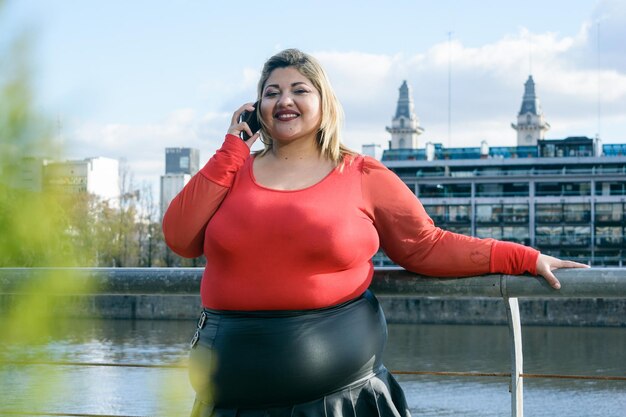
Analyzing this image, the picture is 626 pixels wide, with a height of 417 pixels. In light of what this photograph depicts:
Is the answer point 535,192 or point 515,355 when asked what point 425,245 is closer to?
point 515,355

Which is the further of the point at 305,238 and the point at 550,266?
the point at 550,266

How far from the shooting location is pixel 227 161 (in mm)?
1528

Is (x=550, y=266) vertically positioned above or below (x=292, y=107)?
below

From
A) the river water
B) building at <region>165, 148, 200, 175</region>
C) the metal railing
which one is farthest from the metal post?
building at <region>165, 148, 200, 175</region>

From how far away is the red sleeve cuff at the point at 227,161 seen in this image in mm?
1503

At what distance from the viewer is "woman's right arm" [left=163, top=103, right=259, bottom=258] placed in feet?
4.90

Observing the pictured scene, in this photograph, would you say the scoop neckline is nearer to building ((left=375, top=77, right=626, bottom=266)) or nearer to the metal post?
the metal post

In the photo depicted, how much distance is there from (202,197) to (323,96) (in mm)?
229

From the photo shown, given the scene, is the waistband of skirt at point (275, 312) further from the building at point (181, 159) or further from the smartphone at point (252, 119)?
the building at point (181, 159)

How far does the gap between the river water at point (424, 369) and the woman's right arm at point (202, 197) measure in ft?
2.17

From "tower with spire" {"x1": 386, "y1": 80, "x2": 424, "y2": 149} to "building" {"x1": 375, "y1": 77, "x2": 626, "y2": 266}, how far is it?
75.9 feet

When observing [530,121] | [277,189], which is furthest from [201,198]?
[530,121]

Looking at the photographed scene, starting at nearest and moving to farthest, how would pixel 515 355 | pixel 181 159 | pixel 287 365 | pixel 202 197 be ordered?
pixel 287 365
pixel 202 197
pixel 515 355
pixel 181 159

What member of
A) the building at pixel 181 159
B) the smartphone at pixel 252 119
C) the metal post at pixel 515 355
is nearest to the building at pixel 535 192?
the building at pixel 181 159
